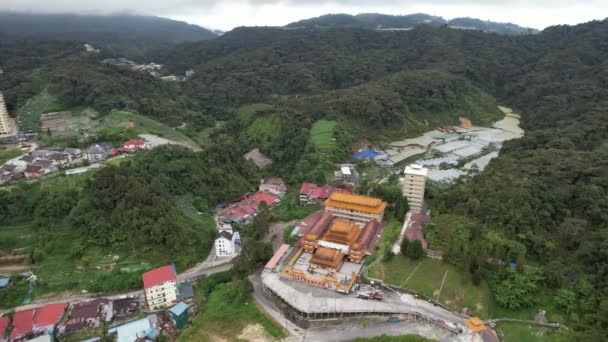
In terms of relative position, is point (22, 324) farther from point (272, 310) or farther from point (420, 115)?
point (420, 115)

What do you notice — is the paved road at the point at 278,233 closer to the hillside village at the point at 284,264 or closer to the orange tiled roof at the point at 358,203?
the hillside village at the point at 284,264

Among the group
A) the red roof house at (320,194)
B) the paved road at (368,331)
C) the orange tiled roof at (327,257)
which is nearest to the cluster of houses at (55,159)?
the red roof house at (320,194)

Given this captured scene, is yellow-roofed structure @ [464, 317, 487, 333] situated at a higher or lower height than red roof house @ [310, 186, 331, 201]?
higher

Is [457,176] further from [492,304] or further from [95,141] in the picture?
[95,141]

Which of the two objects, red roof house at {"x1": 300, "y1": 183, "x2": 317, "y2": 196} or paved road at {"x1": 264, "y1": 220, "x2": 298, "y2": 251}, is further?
red roof house at {"x1": 300, "y1": 183, "x2": 317, "y2": 196}

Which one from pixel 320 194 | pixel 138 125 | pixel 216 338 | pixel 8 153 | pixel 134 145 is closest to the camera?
pixel 216 338

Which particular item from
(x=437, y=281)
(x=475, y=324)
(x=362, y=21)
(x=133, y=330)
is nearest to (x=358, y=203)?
(x=437, y=281)

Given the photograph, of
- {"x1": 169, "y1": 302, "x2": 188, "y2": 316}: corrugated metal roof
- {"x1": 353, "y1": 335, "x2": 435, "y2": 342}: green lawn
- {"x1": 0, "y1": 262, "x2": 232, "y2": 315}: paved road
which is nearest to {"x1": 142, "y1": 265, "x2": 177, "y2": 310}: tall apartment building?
{"x1": 169, "y1": 302, "x2": 188, "y2": 316}: corrugated metal roof

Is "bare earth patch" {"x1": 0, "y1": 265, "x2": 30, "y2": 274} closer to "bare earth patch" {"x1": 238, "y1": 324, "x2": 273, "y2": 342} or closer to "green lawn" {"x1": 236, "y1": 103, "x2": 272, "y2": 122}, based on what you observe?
"bare earth patch" {"x1": 238, "y1": 324, "x2": 273, "y2": 342}
